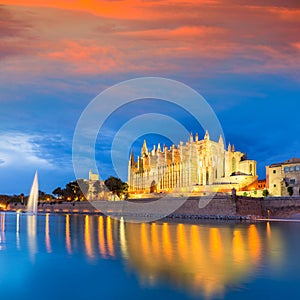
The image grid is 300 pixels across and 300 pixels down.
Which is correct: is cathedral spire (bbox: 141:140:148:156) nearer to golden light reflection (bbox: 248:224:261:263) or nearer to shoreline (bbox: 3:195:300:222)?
shoreline (bbox: 3:195:300:222)

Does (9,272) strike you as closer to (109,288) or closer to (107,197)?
(109,288)

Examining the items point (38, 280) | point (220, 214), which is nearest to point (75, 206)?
point (220, 214)

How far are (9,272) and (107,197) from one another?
60.0 m

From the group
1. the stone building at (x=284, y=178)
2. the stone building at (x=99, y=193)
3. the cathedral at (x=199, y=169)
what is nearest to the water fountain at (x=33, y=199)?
the stone building at (x=99, y=193)

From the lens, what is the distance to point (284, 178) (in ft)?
160

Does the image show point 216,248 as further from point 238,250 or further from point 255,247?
point 255,247

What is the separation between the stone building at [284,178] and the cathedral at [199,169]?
8085 millimetres

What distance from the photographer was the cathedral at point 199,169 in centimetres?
6191

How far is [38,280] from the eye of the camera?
12344 mm

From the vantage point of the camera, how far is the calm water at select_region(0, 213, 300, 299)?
10.5 m

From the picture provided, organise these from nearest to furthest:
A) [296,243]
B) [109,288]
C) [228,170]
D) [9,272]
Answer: [109,288]
[9,272]
[296,243]
[228,170]

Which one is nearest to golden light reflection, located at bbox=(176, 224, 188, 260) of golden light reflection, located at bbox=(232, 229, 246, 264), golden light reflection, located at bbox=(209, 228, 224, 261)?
golden light reflection, located at bbox=(209, 228, 224, 261)

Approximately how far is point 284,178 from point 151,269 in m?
38.8

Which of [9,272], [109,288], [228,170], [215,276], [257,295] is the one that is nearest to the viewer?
[257,295]
